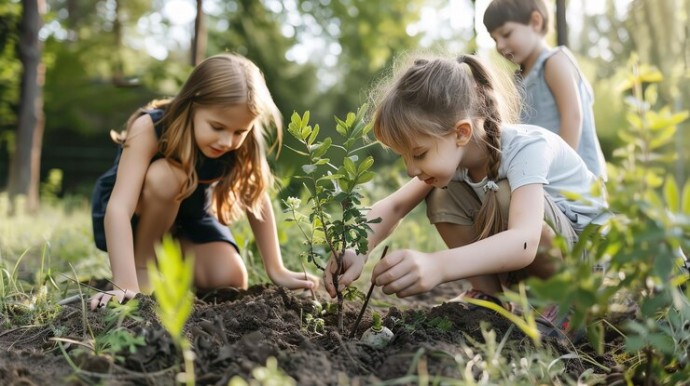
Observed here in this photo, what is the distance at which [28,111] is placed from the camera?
7.87m

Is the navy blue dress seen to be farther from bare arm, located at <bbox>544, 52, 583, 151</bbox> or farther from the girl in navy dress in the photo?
bare arm, located at <bbox>544, 52, 583, 151</bbox>

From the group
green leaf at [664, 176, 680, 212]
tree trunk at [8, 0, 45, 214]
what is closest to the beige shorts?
green leaf at [664, 176, 680, 212]

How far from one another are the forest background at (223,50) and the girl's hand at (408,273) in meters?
7.04

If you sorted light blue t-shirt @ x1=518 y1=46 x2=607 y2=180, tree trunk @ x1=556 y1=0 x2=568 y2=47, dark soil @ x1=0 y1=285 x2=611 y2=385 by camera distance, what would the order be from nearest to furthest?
dark soil @ x1=0 y1=285 x2=611 y2=385, light blue t-shirt @ x1=518 y1=46 x2=607 y2=180, tree trunk @ x1=556 y1=0 x2=568 y2=47

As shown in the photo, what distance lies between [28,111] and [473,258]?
724 centimetres

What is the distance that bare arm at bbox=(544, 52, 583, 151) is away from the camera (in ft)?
10.6

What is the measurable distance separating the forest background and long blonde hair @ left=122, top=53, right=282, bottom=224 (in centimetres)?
566

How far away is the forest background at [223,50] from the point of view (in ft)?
27.7

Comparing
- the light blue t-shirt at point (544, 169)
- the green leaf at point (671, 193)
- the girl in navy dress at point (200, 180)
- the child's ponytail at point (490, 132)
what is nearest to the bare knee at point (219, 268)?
the girl in navy dress at point (200, 180)

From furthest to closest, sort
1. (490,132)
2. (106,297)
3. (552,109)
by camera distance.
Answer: (552,109), (106,297), (490,132)

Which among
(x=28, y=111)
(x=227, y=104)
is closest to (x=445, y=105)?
(x=227, y=104)

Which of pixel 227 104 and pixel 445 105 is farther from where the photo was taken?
pixel 227 104

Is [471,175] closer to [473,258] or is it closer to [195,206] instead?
[473,258]

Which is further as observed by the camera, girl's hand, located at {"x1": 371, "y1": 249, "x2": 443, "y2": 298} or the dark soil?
girl's hand, located at {"x1": 371, "y1": 249, "x2": 443, "y2": 298}
